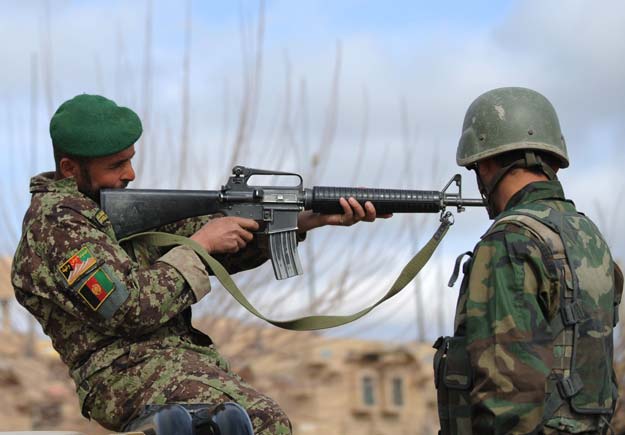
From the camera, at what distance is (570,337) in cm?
403

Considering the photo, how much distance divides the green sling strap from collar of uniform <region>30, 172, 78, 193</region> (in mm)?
308

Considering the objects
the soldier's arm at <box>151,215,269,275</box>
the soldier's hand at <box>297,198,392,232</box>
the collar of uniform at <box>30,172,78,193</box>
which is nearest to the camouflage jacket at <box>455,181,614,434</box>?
the soldier's hand at <box>297,198,392,232</box>

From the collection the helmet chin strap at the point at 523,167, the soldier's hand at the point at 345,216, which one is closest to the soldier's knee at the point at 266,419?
the soldier's hand at the point at 345,216

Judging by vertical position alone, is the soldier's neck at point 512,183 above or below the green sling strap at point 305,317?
above

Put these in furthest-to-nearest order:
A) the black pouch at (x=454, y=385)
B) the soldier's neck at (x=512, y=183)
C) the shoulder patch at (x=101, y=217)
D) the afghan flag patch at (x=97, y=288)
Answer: the shoulder patch at (x=101, y=217)
the afghan flag patch at (x=97, y=288)
the soldier's neck at (x=512, y=183)
the black pouch at (x=454, y=385)

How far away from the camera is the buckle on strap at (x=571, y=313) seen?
4.01 metres

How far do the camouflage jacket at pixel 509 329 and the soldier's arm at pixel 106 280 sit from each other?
118cm

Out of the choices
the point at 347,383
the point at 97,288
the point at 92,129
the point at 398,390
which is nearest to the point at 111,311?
the point at 97,288

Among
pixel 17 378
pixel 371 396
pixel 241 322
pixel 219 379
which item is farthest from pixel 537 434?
pixel 371 396

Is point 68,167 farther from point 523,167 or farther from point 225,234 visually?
point 523,167

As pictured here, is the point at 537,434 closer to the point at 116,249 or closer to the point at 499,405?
the point at 499,405

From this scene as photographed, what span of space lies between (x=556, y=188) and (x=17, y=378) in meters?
13.4

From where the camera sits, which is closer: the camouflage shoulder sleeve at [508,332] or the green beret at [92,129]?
the camouflage shoulder sleeve at [508,332]

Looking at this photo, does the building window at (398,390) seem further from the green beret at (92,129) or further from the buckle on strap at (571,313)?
the buckle on strap at (571,313)
